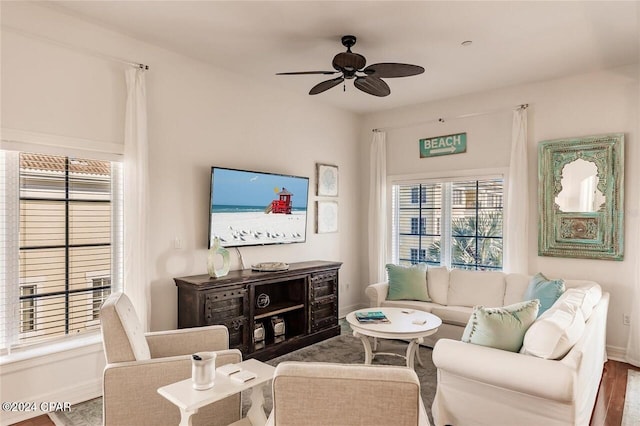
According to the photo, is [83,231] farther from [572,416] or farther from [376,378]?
[572,416]

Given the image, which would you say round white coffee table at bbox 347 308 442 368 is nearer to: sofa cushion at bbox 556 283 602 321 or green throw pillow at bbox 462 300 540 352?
green throw pillow at bbox 462 300 540 352

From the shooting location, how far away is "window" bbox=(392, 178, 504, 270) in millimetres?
4906

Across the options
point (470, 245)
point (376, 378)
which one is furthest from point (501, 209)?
point (376, 378)

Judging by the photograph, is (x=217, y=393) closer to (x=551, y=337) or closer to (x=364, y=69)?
(x=551, y=337)

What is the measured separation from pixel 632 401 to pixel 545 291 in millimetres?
1028

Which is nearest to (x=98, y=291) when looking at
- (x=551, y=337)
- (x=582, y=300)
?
(x=551, y=337)

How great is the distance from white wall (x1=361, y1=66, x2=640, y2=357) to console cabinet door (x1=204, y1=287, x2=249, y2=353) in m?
3.12

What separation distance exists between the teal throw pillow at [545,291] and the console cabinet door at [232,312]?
9.15ft

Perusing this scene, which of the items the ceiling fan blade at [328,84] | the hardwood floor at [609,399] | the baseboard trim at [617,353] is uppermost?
the ceiling fan blade at [328,84]

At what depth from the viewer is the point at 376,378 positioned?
1.51 metres

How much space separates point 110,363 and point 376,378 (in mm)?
1601

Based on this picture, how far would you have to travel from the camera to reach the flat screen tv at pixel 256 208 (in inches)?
157

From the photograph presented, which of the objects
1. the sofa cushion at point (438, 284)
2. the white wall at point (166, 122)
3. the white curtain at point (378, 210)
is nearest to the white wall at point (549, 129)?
the white curtain at point (378, 210)

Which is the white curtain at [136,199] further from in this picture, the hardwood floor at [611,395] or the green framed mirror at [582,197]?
the green framed mirror at [582,197]
